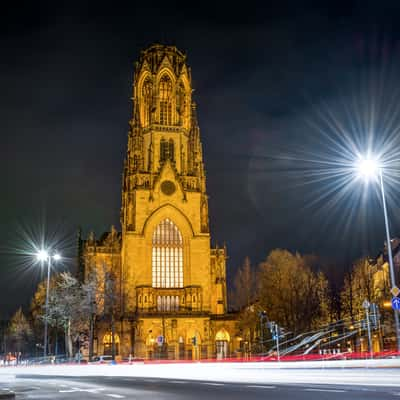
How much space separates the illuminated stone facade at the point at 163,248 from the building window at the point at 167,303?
138 mm

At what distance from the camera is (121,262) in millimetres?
86625

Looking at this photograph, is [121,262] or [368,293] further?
[121,262]

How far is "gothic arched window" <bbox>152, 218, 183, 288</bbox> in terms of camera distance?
3287 inches

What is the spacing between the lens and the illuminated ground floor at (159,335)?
76.8 metres

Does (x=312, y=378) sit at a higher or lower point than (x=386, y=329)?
lower

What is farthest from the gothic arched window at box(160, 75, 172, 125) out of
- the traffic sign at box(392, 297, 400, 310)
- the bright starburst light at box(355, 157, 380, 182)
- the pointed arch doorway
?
the traffic sign at box(392, 297, 400, 310)

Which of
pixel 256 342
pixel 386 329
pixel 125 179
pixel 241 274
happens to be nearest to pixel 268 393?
pixel 386 329

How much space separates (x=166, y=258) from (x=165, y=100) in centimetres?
2553

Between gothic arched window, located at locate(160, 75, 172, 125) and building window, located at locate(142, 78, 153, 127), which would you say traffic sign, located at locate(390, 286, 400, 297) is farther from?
building window, located at locate(142, 78, 153, 127)

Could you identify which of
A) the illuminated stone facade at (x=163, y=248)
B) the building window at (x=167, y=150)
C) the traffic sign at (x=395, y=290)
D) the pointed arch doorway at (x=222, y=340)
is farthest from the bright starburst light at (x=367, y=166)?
the building window at (x=167, y=150)

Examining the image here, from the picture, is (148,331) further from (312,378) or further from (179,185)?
(312,378)

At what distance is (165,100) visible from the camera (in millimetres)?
92688

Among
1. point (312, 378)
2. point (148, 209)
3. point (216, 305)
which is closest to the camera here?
point (312, 378)

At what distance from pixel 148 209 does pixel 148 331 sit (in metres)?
17.0
